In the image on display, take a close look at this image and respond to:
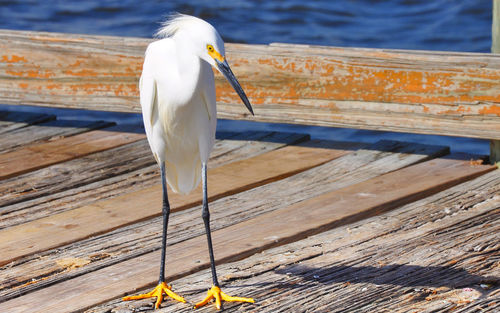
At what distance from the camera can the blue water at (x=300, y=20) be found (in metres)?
10.1

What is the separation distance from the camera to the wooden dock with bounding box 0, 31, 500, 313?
10.0 ft

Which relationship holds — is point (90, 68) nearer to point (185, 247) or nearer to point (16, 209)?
point (16, 209)

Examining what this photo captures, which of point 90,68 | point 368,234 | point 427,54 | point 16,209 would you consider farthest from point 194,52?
point 90,68

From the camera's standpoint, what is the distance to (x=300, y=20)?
36.2ft

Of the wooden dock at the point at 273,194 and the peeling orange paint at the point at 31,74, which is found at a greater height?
the peeling orange paint at the point at 31,74

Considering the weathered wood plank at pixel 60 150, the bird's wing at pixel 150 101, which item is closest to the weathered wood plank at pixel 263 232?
the bird's wing at pixel 150 101

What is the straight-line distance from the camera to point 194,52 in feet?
9.44

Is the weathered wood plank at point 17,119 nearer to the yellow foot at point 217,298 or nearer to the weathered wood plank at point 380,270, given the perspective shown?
the weathered wood plank at point 380,270

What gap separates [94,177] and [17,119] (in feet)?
4.27

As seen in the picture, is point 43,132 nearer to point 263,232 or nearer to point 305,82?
point 305,82

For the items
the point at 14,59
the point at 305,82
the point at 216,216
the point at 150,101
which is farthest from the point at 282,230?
the point at 14,59

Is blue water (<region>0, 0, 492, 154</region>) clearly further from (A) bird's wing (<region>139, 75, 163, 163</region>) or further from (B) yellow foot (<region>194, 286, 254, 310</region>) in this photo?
(B) yellow foot (<region>194, 286, 254, 310</region>)

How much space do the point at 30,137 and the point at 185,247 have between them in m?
1.98

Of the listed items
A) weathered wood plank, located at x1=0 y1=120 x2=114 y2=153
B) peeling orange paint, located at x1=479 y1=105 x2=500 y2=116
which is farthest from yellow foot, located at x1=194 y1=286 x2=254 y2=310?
weathered wood plank, located at x1=0 y1=120 x2=114 y2=153
